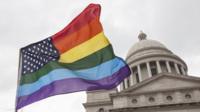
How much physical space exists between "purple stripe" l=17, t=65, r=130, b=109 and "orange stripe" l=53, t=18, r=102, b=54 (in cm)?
132

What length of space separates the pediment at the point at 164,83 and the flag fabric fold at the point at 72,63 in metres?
23.3

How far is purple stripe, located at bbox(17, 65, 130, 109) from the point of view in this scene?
1066 centimetres

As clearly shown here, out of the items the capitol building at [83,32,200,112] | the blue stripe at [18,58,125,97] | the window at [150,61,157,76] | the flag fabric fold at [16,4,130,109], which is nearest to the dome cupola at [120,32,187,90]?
the window at [150,61,157,76]

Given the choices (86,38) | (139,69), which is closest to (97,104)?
(139,69)

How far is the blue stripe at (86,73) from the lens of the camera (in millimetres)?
10950

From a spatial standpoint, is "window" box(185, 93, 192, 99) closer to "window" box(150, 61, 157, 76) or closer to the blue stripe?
"window" box(150, 61, 157, 76)

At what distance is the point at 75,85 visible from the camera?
11.1m

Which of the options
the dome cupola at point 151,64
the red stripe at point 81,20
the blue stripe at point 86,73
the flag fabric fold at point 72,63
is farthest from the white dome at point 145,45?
the blue stripe at point 86,73

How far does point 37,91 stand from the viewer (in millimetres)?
10711

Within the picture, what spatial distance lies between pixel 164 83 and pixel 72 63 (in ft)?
82.8

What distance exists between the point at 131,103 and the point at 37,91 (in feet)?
78.0

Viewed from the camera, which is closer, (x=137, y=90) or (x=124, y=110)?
(x=124, y=110)

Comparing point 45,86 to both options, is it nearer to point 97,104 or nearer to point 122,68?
point 122,68

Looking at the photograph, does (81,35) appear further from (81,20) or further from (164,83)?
→ (164,83)
